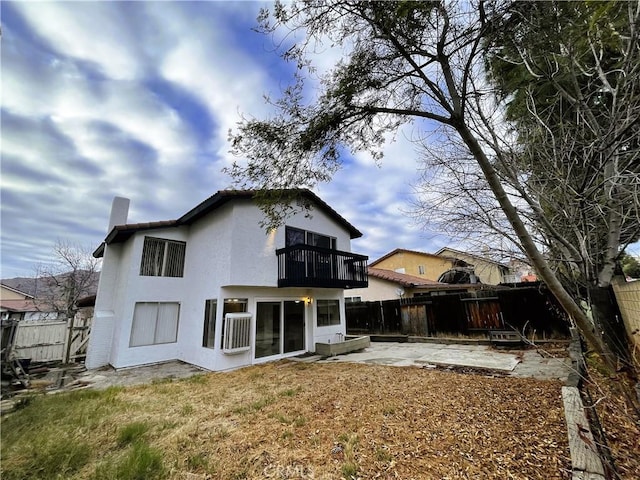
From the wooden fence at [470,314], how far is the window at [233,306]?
7.78 meters

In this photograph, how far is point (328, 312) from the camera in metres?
11.8

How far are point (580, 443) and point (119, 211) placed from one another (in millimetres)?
13858

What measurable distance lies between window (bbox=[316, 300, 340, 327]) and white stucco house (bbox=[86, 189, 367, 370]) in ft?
0.88

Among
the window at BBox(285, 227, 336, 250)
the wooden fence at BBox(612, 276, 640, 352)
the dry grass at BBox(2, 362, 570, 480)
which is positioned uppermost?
the window at BBox(285, 227, 336, 250)

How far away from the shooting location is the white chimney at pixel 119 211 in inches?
412

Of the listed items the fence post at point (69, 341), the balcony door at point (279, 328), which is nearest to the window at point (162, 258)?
the fence post at point (69, 341)

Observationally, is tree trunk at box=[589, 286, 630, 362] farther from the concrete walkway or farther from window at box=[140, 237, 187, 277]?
window at box=[140, 237, 187, 277]

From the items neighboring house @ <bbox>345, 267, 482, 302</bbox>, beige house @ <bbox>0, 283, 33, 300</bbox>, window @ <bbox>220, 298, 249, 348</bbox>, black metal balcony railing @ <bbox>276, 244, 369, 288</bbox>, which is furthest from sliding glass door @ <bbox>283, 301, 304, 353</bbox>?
beige house @ <bbox>0, 283, 33, 300</bbox>

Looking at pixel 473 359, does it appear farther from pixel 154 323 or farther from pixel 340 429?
pixel 154 323

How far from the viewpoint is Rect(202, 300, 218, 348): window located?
332 inches

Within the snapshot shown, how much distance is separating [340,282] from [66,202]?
12144 millimetres

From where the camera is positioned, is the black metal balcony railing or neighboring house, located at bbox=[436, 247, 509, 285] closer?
neighboring house, located at bbox=[436, 247, 509, 285]

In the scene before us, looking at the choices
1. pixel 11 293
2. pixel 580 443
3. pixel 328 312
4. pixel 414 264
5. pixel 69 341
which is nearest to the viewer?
pixel 580 443

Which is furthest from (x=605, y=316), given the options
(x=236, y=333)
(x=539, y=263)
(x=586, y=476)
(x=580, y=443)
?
(x=236, y=333)
